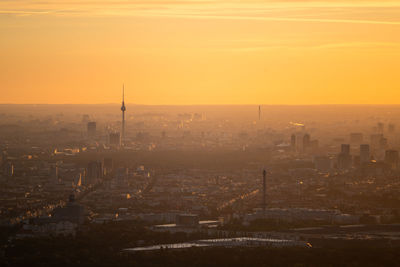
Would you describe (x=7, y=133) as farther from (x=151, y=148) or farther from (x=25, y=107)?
(x=25, y=107)

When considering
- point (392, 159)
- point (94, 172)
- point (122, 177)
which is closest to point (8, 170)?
point (94, 172)

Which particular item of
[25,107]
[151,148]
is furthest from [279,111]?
[151,148]

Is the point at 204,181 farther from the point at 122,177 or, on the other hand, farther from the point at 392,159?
the point at 392,159

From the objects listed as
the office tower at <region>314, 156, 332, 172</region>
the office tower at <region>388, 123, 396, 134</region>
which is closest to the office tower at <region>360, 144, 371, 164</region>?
the office tower at <region>314, 156, 332, 172</region>

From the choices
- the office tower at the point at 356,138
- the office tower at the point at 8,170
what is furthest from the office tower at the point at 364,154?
the office tower at the point at 8,170

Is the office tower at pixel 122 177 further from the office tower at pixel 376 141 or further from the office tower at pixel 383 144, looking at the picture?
the office tower at pixel 376 141
